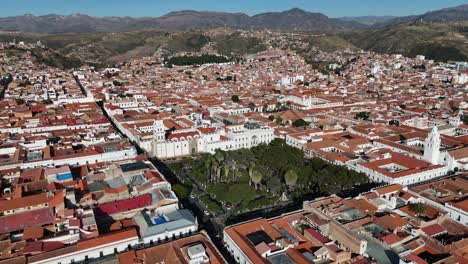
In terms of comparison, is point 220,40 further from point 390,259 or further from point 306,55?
point 390,259

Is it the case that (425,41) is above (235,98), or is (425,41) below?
above

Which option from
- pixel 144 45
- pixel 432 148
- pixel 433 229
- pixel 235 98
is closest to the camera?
pixel 433 229

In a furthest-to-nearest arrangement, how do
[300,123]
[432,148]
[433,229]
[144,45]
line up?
[144,45] → [300,123] → [432,148] → [433,229]

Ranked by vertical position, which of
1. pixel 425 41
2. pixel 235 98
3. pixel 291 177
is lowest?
pixel 291 177

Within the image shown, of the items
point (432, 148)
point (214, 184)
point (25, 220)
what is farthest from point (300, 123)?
point (25, 220)

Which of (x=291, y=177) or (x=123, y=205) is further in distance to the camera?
(x=291, y=177)

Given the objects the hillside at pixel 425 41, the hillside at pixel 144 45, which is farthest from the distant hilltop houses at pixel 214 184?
the hillside at pixel 144 45

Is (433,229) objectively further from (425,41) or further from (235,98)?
(425,41)
